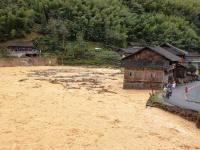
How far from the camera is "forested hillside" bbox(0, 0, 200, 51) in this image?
3179 inches

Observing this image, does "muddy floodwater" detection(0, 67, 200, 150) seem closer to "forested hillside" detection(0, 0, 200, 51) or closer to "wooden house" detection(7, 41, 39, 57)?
"wooden house" detection(7, 41, 39, 57)

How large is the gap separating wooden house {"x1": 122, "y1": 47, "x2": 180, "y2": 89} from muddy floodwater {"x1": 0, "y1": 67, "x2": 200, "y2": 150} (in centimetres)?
181

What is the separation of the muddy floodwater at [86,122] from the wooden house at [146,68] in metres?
1.81

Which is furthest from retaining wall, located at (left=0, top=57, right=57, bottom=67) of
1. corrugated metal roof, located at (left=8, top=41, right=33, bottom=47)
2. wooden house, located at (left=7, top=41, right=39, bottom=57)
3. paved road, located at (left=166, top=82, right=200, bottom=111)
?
paved road, located at (left=166, top=82, right=200, bottom=111)

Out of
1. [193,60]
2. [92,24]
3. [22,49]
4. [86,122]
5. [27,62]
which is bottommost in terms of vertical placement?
[86,122]

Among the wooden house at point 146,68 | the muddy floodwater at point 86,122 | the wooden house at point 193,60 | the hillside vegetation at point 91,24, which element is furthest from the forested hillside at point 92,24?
the muddy floodwater at point 86,122

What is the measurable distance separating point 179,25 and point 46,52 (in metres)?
36.7

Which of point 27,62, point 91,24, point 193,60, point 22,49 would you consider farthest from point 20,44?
point 193,60

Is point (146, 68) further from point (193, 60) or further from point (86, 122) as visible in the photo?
point (193, 60)

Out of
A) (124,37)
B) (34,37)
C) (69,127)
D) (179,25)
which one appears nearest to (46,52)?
(34,37)

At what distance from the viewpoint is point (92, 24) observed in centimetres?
8769

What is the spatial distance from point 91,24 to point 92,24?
215 millimetres

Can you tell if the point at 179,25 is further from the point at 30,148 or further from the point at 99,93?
the point at 30,148

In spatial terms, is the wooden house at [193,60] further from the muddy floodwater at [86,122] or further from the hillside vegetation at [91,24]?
the hillside vegetation at [91,24]
